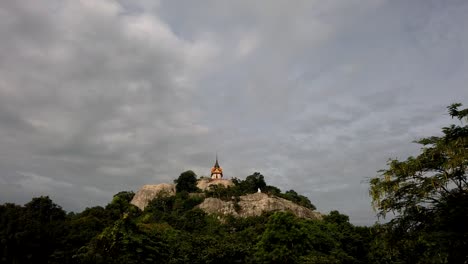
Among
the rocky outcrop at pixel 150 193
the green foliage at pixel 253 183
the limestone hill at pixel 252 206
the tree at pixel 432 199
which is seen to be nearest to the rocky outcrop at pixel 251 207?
the limestone hill at pixel 252 206

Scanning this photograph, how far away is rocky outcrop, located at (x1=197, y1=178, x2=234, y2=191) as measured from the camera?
133 meters

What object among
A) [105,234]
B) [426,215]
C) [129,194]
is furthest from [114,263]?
[129,194]

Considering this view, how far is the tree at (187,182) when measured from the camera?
132000mm

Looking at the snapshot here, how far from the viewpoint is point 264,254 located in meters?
41.4

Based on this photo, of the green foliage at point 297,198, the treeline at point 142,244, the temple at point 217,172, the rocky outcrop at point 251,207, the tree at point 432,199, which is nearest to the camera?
the tree at point 432,199

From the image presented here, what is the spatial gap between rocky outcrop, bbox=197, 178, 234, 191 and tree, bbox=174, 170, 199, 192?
9.12ft

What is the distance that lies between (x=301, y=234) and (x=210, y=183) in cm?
9341

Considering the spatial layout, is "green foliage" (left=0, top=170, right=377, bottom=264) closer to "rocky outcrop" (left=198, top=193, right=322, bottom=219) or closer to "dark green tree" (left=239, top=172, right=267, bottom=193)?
"rocky outcrop" (left=198, top=193, right=322, bottom=219)

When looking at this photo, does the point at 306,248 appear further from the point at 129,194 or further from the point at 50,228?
the point at 129,194

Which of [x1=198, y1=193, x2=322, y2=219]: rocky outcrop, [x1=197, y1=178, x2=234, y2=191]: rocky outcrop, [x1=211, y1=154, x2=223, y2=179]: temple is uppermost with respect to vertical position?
[x1=211, y1=154, x2=223, y2=179]: temple

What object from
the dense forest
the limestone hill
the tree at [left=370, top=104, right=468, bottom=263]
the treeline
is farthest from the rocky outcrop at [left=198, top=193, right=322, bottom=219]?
the tree at [left=370, top=104, right=468, bottom=263]

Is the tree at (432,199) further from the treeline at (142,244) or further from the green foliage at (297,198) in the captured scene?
the green foliage at (297,198)

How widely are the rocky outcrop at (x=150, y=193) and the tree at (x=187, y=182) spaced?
8.99 feet

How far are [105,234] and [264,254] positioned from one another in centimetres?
1720
